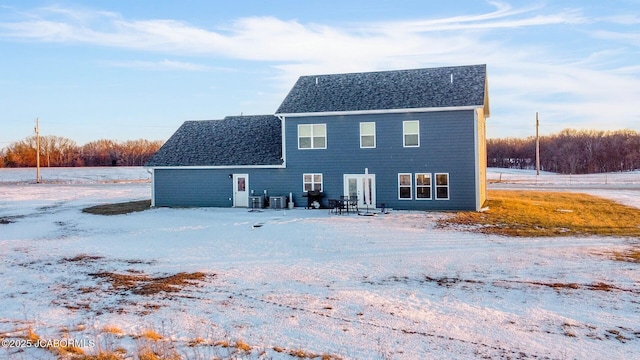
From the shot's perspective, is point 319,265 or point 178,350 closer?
point 178,350

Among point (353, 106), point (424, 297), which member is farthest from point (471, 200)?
point (424, 297)

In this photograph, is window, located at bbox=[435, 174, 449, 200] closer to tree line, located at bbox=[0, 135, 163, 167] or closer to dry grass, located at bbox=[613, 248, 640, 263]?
dry grass, located at bbox=[613, 248, 640, 263]

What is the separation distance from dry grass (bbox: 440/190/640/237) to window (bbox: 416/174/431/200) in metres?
2.10

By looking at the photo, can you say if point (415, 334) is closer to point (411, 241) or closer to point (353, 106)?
point (411, 241)

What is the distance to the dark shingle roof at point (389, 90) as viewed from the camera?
2325 centimetres

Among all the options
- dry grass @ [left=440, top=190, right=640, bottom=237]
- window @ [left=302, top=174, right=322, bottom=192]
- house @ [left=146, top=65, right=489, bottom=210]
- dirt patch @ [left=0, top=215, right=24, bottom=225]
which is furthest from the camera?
window @ [left=302, top=174, right=322, bottom=192]

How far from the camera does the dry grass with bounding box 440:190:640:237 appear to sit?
17.0m

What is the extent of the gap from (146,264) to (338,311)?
21.3ft

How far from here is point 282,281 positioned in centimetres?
1050

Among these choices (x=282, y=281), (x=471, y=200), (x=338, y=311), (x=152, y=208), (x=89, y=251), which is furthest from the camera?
(x=152, y=208)

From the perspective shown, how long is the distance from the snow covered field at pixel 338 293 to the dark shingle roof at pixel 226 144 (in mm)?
8920

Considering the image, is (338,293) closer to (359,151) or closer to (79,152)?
(359,151)

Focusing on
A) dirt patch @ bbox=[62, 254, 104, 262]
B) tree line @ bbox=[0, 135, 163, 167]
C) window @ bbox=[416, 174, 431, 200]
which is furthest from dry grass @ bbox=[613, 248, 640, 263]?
tree line @ bbox=[0, 135, 163, 167]

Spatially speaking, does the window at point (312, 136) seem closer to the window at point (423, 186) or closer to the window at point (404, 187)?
the window at point (404, 187)
